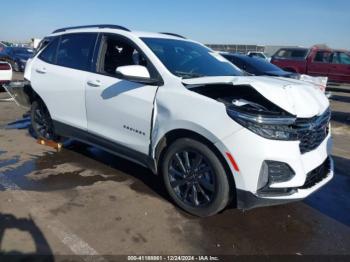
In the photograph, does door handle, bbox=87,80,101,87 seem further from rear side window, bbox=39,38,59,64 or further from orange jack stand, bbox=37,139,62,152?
orange jack stand, bbox=37,139,62,152

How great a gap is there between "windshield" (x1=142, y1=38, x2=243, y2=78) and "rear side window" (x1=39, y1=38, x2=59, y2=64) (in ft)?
5.97

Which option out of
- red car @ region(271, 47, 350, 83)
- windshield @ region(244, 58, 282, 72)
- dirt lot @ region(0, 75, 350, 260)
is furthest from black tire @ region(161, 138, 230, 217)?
red car @ region(271, 47, 350, 83)

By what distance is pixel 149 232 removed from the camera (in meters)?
3.38

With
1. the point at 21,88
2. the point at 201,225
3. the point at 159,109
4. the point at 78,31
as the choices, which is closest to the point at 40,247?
the point at 201,225

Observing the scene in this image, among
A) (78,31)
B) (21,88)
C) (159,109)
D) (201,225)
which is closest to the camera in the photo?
(201,225)

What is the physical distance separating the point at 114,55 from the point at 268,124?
97.2 inches

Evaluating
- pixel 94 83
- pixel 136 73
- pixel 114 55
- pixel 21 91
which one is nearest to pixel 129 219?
pixel 136 73

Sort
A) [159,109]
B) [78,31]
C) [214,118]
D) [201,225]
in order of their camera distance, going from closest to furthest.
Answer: [214,118], [201,225], [159,109], [78,31]

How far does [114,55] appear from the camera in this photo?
4.71m

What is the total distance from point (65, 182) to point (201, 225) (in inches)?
76.1

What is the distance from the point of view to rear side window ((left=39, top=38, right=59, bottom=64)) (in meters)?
5.38

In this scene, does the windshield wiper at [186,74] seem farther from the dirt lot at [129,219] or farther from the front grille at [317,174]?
the front grille at [317,174]

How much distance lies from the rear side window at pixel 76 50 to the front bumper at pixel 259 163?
242 cm

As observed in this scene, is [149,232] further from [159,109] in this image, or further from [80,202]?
[159,109]
